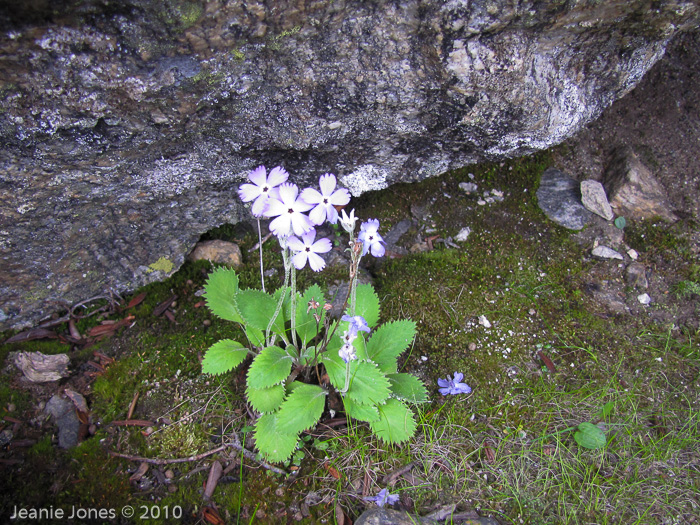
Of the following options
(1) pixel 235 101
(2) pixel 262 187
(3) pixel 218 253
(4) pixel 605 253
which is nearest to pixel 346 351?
(2) pixel 262 187

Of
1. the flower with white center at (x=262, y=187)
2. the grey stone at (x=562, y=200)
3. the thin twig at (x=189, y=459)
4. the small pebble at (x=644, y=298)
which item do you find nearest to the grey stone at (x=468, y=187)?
the grey stone at (x=562, y=200)

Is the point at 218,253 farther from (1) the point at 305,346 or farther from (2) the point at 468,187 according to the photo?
(2) the point at 468,187

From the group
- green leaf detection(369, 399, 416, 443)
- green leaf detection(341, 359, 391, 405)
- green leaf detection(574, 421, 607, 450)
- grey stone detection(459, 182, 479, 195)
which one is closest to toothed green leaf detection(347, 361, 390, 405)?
green leaf detection(341, 359, 391, 405)

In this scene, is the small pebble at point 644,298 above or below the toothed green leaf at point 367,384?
above

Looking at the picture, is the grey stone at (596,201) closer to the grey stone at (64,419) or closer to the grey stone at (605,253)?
the grey stone at (605,253)

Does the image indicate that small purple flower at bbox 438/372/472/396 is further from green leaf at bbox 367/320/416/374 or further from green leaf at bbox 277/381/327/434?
green leaf at bbox 277/381/327/434

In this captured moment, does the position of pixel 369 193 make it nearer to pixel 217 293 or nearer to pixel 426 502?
pixel 217 293
